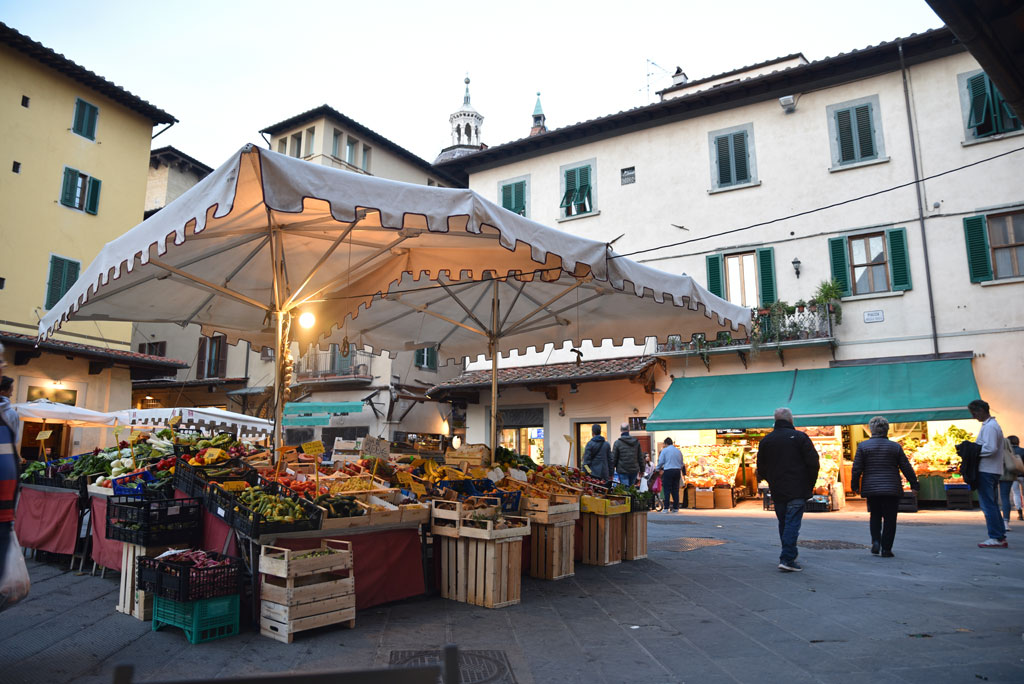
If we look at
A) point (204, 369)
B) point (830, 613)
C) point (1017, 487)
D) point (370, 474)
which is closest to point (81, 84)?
point (204, 369)

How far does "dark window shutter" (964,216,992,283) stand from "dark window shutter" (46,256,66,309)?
23557 millimetres

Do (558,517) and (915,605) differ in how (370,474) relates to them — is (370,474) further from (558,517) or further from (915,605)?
(915,605)

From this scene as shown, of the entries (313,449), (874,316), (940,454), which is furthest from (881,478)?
(874,316)

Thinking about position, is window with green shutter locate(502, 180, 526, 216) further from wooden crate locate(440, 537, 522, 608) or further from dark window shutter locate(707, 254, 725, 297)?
wooden crate locate(440, 537, 522, 608)

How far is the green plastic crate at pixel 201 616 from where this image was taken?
4.55 metres

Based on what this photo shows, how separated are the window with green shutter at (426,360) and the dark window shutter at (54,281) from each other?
40.4 ft

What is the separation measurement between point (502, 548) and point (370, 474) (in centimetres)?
158

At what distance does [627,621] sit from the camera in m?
5.22

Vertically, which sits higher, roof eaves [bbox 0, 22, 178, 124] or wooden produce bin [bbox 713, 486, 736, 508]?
roof eaves [bbox 0, 22, 178, 124]

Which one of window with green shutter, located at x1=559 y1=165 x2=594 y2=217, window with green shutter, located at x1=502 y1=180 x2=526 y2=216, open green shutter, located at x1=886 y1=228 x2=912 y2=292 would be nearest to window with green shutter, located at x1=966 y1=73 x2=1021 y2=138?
open green shutter, located at x1=886 y1=228 x2=912 y2=292

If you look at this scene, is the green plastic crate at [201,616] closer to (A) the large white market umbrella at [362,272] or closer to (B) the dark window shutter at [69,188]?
(A) the large white market umbrella at [362,272]

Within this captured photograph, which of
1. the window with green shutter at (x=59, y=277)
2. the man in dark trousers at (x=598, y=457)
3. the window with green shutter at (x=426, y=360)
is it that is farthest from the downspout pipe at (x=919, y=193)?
the window with green shutter at (x=59, y=277)

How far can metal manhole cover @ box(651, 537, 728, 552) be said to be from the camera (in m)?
9.11

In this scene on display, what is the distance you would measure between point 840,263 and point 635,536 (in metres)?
11.7
